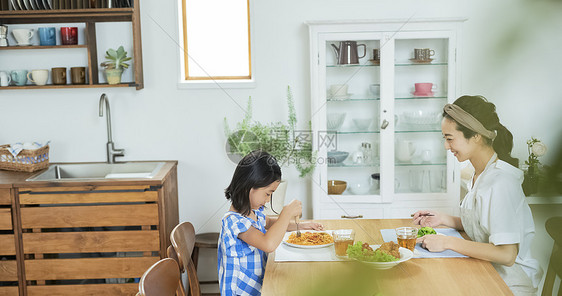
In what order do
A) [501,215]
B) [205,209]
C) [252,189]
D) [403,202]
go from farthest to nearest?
[205,209] < [403,202] < [252,189] < [501,215]

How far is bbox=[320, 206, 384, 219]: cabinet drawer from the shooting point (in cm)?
341

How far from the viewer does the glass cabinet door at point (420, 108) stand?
3303mm

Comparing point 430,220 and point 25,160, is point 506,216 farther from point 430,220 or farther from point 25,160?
point 25,160

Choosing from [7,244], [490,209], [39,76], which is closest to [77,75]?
[39,76]

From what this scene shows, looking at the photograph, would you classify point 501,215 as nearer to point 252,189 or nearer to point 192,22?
point 252,189

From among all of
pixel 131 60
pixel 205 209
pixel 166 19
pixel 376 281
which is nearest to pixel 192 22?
pixel 166 19

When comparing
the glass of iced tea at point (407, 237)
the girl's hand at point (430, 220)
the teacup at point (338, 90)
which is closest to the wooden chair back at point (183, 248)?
the glass of iced tea at point (407, 237)

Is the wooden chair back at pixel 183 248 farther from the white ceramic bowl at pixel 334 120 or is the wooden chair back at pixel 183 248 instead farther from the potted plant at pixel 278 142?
the white ceramic bowl at pixel 334 120

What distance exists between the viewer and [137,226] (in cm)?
316

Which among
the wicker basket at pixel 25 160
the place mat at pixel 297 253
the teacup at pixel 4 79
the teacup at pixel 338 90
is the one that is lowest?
the place mat at pixel 297 253

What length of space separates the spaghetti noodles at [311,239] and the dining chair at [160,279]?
1.61 feet

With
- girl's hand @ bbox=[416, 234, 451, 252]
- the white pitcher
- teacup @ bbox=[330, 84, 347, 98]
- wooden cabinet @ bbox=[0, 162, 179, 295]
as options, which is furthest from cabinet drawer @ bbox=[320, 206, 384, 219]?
girl's hand @ bbox=[416, 234, 451, 252]

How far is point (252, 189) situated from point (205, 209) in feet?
5.15

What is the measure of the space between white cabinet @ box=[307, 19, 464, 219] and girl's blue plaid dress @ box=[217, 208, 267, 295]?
1.38 meters
